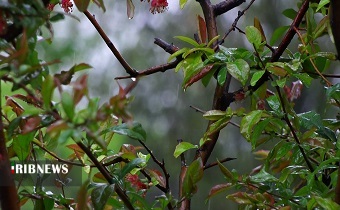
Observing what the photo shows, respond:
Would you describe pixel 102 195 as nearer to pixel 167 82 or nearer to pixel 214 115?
pixel 214 115

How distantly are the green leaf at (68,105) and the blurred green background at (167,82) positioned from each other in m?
1.13

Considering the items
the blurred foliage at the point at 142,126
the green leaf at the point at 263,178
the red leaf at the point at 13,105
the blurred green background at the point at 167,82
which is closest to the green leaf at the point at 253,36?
the blurred foliage at the point at 142,126

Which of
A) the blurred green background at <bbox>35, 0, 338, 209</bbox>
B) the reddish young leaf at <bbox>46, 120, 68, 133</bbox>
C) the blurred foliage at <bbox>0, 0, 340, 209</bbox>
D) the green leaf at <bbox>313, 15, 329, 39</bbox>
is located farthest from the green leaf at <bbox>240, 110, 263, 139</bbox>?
the blurred green background at <bbox>35, 0, 338, 209</bbox>

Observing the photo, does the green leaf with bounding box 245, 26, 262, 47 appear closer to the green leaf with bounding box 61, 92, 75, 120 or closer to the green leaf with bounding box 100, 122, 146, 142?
the green leaf with bounding box 100, 122, 146, 142

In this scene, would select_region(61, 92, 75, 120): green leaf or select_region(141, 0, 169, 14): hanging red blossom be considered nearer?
select_region(61, 92, 75, 120): green leaf

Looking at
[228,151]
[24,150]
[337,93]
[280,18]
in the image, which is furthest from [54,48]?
[280,18]

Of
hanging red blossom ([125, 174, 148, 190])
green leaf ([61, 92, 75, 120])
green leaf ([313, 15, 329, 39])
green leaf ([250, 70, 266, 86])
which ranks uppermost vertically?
green leaf ([313, 15, 329, 39])

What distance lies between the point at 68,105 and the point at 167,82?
1.26 m

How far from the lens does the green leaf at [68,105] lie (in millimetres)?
287

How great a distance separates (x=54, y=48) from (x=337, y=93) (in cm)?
31

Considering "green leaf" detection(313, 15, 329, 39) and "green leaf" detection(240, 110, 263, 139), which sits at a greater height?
"green leaf" detection(313, 15, 329, 39)

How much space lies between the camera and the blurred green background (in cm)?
145

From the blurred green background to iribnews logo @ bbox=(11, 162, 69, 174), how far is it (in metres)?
0.81

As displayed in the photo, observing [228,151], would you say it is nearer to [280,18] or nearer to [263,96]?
[280,18]
